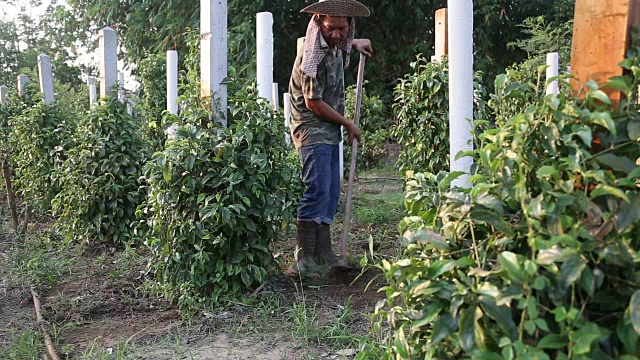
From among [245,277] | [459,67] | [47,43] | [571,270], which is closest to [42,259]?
[245,277]

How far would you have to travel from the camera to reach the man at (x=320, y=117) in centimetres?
431

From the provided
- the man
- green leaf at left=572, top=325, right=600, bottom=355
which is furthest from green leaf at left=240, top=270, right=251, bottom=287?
green leaf at left=572, top=325, right=600, bottom=355

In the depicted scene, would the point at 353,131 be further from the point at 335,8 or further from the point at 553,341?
the point at 553,341

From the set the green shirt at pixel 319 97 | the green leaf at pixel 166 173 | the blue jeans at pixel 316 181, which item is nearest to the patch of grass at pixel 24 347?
the green leaf at pixel 166 173

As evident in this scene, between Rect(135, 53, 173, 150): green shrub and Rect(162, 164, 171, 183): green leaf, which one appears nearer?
Rect(162, 164, 171, 183): green leaf

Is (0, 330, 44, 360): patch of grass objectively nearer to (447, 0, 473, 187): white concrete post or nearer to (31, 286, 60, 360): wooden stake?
(31, 286, 60, 360): wooden stake

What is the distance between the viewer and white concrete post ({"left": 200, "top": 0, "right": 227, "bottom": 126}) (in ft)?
13.1

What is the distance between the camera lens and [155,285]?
410 cm

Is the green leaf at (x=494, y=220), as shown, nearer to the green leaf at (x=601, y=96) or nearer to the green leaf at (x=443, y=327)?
the green leaf at (x=443, y=327)

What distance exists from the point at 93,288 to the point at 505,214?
3.62 m

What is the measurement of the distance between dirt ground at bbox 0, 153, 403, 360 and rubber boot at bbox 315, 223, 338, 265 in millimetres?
138

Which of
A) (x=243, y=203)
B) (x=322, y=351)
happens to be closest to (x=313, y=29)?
(x=243, y=203)

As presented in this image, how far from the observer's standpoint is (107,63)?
612cm

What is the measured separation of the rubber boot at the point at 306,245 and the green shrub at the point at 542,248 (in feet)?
8.68
